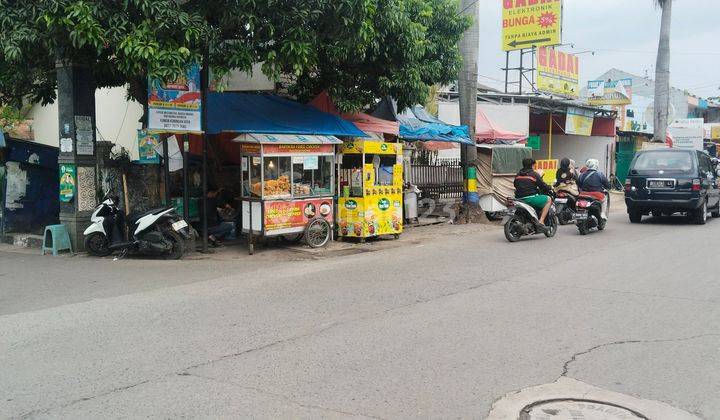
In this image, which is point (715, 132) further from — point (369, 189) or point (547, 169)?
point (369, 189)

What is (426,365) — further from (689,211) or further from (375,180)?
(689,211)

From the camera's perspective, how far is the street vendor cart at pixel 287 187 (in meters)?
11.3

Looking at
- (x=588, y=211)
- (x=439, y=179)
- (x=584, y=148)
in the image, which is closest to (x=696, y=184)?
(x=588, y=211)

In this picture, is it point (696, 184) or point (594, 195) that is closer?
point (594, 195)

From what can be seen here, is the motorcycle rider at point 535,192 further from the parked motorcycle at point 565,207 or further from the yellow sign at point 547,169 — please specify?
the yellow sign at point 547,169

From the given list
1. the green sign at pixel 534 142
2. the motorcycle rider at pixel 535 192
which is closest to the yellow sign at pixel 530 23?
the green sign at pixel 534 142

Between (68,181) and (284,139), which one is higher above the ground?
(284,139)

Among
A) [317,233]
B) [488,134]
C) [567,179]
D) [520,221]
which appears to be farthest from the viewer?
[488,134]

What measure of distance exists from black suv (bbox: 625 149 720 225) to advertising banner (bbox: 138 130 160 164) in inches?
454

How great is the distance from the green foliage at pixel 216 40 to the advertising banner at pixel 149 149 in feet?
3.12

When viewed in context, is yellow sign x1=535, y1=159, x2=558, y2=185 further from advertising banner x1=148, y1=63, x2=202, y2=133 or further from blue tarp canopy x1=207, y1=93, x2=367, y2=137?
advertising banner x1=148, y1=63, x2=202, y2=133

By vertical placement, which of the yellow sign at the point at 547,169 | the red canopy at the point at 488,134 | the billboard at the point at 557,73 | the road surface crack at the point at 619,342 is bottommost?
the road surface crack at the point at 619,342

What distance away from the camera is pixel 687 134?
37.3 meters

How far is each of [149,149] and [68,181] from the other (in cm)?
179
